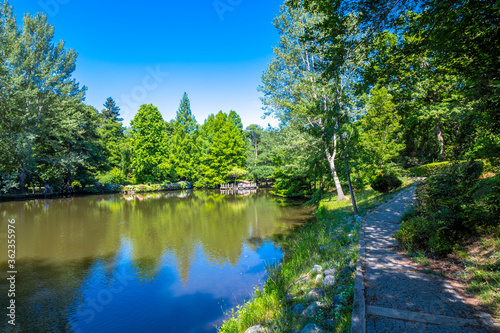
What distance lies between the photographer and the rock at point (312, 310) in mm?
3948

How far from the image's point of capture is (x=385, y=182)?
14133mm

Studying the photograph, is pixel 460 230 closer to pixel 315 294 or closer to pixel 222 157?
pixel 315 294

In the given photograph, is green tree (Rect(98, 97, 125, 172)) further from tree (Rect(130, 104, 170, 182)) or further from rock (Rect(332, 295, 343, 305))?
rock (Rect(332, 295, 343, 305))

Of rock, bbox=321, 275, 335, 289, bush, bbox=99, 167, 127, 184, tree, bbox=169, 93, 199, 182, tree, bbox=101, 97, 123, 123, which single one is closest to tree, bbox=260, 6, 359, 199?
rock, bbox=321, 275, 335, 289

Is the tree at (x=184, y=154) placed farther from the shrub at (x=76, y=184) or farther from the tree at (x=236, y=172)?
the shrub at (x=76, y=184)

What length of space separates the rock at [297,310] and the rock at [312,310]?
169mm

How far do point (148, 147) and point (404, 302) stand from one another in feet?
129

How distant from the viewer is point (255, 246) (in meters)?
10.4

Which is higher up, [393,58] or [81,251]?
[393,58]

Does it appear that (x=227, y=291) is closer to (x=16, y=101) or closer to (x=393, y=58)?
(x=393, y=58)

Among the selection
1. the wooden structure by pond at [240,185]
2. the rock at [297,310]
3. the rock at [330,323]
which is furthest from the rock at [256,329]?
the wooden structure by pond at [240,185]

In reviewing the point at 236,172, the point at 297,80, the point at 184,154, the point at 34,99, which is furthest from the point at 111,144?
the point at 297,80

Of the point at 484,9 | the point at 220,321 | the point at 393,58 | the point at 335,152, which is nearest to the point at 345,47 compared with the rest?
the point at 393,58

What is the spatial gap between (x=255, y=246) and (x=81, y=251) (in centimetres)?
721
